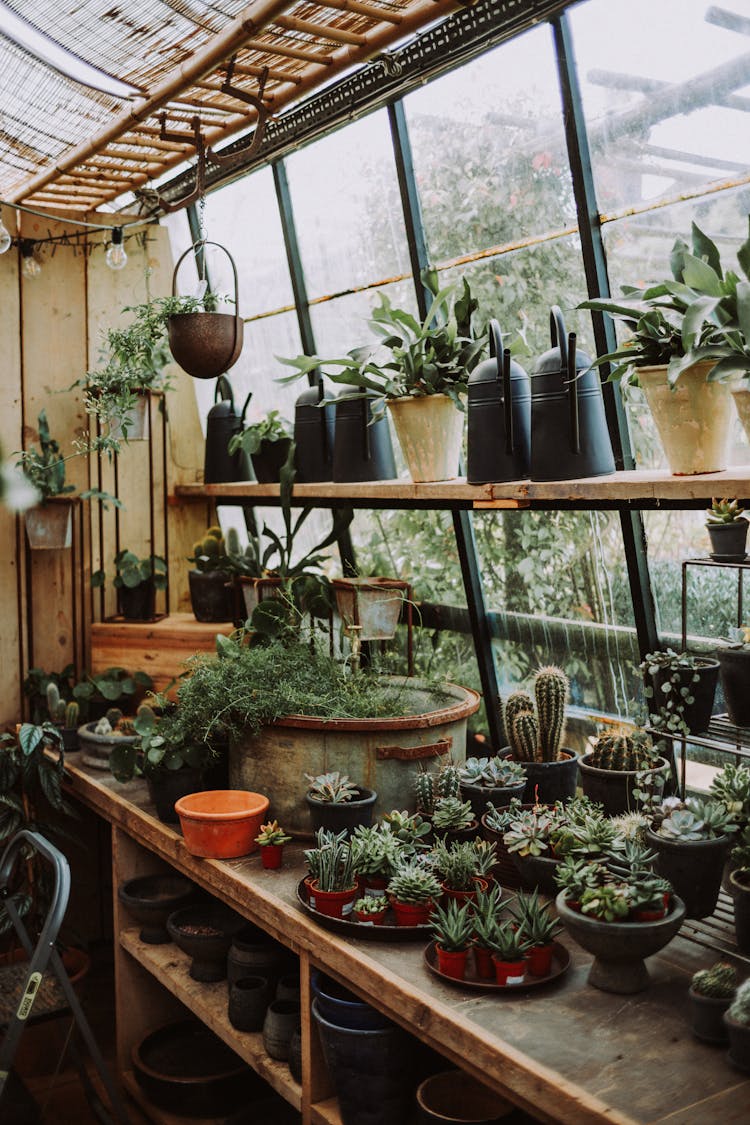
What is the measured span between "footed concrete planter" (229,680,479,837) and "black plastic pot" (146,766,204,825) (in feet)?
0.77

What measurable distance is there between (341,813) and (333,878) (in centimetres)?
27

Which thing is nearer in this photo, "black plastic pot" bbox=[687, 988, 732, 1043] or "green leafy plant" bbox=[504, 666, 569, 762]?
"black plastic pot" bbox=[687, 988, 732, 1043]

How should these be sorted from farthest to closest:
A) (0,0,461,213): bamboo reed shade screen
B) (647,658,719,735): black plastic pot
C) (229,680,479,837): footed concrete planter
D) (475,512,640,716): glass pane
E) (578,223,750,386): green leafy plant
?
1. (475,512,640,716): glass pane
2. (229,680,479,837): footed concrete planter
3. (0,0,461,213): bamboo reed shade screen
4. (647,658,719,735): black plastic pot
5. (578,223,750,386): green leafy plant

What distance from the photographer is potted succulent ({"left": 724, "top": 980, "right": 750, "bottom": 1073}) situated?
5.81 feet

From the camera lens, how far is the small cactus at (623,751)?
2602 millimetres

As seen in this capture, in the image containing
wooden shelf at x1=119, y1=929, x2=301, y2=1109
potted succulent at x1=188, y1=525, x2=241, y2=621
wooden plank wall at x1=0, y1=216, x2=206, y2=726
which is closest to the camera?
wooden shelf at x1=119, y1=929, x2=301, y2=1109

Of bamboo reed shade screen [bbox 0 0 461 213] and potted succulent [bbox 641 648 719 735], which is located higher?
bamboo reed shade screen [bbox 0 0 461 213]

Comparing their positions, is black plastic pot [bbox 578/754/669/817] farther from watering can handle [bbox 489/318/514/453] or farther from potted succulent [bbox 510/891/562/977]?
watering can handle [bbox 489/318/514/453]

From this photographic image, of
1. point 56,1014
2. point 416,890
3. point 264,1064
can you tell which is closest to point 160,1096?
point 56,1014

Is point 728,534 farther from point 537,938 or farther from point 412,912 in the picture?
point 412,912

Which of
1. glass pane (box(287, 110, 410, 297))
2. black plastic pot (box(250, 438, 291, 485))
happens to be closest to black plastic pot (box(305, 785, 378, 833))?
black plastic pot (box(250, 438, 291, 485))

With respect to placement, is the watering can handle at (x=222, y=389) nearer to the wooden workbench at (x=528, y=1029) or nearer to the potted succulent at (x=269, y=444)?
the potted succulent at (x=269, y=444)

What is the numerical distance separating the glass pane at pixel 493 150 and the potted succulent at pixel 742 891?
180cm

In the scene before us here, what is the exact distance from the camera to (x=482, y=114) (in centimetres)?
323
